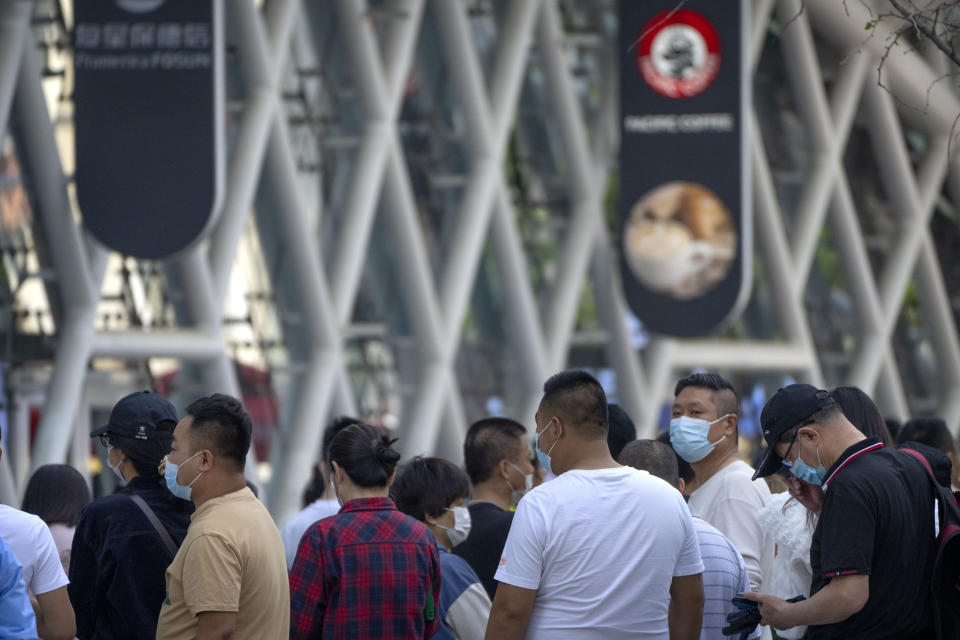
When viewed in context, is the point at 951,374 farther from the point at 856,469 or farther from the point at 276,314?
the point at 856,469

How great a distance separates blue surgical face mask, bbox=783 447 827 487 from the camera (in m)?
5.54

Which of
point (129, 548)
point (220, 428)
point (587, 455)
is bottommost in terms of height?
point (129, 548)

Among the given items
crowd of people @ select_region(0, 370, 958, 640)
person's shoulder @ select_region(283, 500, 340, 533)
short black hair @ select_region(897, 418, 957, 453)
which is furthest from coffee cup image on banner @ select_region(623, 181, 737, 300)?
crowd of people @ select_region(0, 370, 958, 640)

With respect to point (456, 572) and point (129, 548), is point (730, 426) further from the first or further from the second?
point (129, 548)

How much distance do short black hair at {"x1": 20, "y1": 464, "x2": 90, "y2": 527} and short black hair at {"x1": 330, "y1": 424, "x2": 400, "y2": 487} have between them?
5.77 ft

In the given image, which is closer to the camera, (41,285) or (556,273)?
(41,285)

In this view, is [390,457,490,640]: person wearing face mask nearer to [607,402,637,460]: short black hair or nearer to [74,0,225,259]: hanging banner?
[607,402,637,460]: short black hair

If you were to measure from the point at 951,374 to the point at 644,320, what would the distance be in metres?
10.0

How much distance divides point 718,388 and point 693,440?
0.32 metres

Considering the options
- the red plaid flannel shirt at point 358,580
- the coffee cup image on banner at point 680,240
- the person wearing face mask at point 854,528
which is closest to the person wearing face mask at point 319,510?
the red plaid flannel shirt at point 358,580

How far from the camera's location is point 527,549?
5348 mm

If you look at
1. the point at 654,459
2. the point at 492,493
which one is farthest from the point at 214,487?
the point at 492,493

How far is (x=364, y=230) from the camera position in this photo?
656 inches

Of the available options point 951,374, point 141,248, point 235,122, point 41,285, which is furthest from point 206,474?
point 951,374
